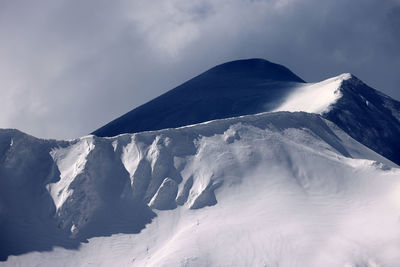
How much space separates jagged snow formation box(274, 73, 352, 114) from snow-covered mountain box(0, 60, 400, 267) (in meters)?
17.5

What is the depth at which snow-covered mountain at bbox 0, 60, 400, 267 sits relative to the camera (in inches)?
2494

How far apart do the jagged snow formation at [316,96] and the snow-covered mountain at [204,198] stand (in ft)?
57.5

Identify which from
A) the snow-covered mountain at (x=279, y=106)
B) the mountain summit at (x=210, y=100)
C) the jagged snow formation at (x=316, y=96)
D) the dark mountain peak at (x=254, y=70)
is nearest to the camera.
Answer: the snow-covered mountain at (x=279, y=106)

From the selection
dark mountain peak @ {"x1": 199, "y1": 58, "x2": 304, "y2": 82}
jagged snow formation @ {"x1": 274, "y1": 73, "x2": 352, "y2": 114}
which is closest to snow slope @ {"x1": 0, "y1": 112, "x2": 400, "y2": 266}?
jagged snow formation @ {"x1": 274, "y1": 73, "x2": 352, "y2": 114}

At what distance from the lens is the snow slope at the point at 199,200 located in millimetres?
63312

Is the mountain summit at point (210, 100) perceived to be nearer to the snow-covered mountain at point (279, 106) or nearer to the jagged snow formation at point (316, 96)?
the snow-covered mountain at point (279, 106)

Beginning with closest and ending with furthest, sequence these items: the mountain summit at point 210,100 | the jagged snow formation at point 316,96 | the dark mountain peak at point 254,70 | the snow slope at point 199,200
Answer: the snow slope at point 199,200, the jagged snow formation at point 316,96, the mountain summit at point 210,100, the dark mountain peak at point 254,70

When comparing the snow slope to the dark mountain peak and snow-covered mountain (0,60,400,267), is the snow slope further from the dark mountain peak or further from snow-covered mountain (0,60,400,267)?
the dark mountain peak

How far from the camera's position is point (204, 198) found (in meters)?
71.5

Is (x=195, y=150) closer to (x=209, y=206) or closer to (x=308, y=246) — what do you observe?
(x=209, y=206)

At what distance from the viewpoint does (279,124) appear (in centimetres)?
8444

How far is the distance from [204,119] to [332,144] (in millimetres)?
30522

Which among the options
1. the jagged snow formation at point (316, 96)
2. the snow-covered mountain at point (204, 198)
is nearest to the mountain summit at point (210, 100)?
the jagged snow formation at point (316, 96)

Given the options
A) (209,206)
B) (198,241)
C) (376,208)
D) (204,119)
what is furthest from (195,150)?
(204,119)
